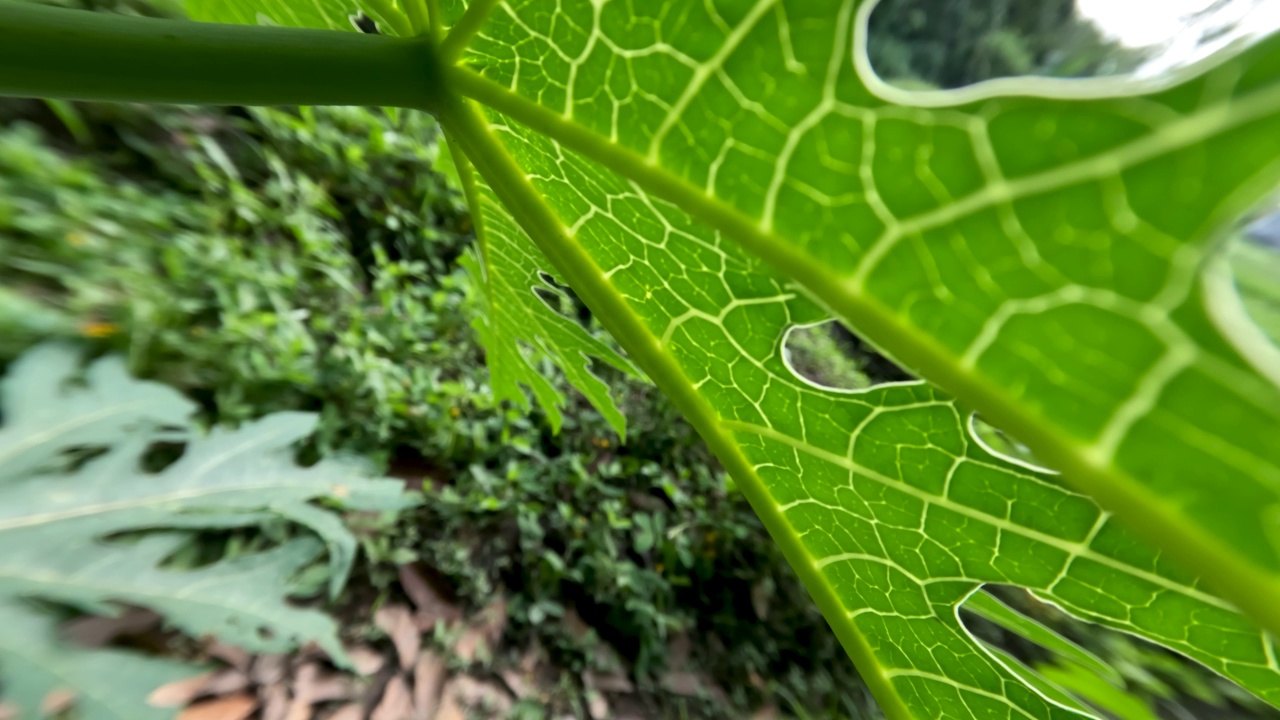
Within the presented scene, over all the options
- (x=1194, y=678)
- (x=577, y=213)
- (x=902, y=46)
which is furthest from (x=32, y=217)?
(x=902, y=46)

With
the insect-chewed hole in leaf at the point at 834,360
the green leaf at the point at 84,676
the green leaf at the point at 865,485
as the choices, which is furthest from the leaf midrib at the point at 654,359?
the insect-chewed hole in leaf at the point at 834,360

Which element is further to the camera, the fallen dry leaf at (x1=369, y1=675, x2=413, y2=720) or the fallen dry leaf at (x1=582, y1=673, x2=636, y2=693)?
the fallen dry leaf at (x1=582, y1=673, x2=636, y2=693)

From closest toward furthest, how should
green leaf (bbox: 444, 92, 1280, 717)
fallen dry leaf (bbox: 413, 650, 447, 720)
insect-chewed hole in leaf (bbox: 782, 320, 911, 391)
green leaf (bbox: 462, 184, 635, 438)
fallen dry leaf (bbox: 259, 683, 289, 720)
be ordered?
green leaf (bbox: 444, 92, 1280, 717) → green leaf (bbox: 462, 184, 635, 438) → fallen dry leaf (bbox: 259, 683, 289, 720) → fallen dry leaf (bbox: 413, 650, 447, 720) → insect-chewed hole in leaf (bbox: 782, 320, 911, 391)

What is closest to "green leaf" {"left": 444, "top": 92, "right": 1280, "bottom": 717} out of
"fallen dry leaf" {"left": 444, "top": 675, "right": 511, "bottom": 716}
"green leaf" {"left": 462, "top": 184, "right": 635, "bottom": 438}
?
"green leaf" {"left": 462, "top": 184, "right": 635, "bottom": 438}

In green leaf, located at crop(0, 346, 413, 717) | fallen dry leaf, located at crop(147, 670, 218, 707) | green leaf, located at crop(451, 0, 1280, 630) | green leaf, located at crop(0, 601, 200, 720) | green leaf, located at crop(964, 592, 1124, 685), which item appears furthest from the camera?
fallen dry leaf, located at crop(147, 670, 218, 707)

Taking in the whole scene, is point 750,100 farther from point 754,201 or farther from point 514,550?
point 514,550

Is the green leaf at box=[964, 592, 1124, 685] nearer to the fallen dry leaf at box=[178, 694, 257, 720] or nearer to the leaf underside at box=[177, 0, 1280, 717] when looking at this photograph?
the leaf underside at box=[177, 0, 1280, 717]

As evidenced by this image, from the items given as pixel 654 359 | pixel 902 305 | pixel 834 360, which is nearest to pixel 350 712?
pixel 654 359

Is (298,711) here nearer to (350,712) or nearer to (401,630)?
(350,712)
